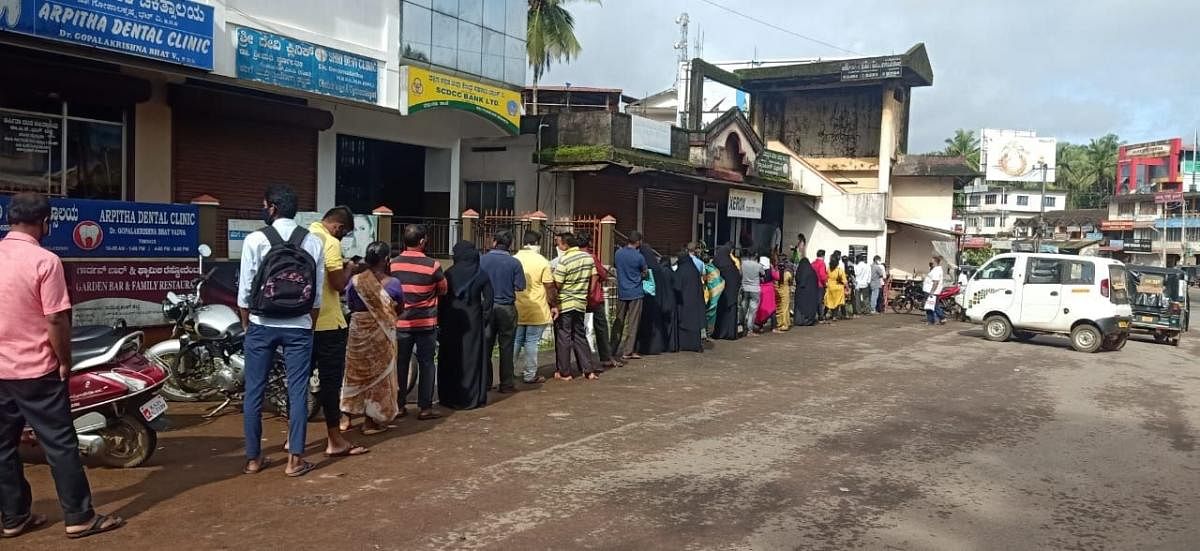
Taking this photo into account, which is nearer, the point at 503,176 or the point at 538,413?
the point at 538,413

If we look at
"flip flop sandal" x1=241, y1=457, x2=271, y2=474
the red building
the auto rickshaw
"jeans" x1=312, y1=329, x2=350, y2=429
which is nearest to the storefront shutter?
Result: "jeans" x1=312, y1=329, x2=350, y2=429

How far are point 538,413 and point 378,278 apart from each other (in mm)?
2009

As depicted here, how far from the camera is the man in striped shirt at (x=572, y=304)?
10016mm

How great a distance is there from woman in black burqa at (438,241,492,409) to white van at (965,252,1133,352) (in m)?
11.5

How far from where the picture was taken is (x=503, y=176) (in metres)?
19.8

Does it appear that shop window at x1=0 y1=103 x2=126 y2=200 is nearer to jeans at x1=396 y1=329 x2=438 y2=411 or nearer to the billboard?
jeans at x1=396 y1=329 x2=438 y2=411

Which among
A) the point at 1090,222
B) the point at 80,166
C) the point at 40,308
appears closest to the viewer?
the point at 40,308

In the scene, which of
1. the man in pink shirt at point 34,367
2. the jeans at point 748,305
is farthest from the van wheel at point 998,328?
the man in pink shirt at point 34,367

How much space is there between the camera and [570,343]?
10188mm

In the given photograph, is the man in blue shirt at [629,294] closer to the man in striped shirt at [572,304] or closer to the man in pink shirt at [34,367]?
the man in striped shirt at [572,304]

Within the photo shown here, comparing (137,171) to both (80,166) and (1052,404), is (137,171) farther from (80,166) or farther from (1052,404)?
(1052,404)

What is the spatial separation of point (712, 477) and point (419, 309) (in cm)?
309

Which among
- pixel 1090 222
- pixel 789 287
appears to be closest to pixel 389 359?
pixel 789 287

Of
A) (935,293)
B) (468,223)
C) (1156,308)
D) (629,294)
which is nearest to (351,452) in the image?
(629,294)
